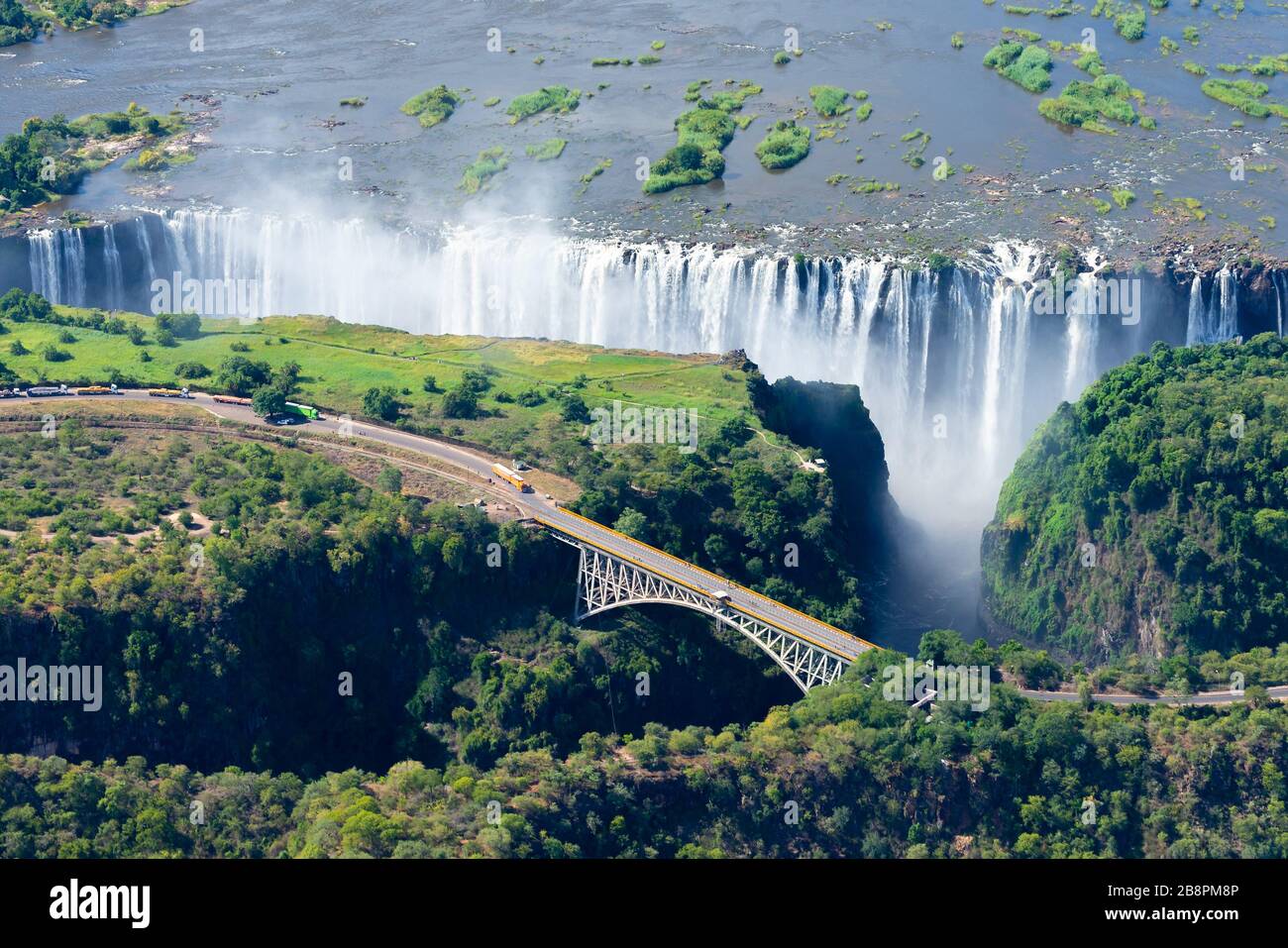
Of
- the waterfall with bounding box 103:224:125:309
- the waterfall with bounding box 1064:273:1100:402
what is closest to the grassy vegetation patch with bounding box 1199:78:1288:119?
the waterfall with bounding box 1064:273:1100:402

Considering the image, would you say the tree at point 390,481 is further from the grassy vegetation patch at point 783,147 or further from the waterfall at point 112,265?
the grassy vegetation patch at point 783,147

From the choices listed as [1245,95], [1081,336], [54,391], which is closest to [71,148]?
[54,391]

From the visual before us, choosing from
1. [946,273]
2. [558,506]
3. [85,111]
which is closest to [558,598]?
[558,506]

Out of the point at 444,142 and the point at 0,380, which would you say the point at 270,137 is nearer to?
the point at 444,142

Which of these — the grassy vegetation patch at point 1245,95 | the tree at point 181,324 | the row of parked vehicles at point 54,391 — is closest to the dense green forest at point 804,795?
the row of parked vehicles at point 54,391

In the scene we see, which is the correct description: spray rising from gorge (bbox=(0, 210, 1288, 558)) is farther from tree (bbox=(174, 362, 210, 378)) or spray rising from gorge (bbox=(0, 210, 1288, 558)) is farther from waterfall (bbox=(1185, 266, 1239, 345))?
tree (bbox=(174, 362, 210, 378))

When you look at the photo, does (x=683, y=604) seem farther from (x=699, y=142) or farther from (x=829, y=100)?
(x=829, y=100)
